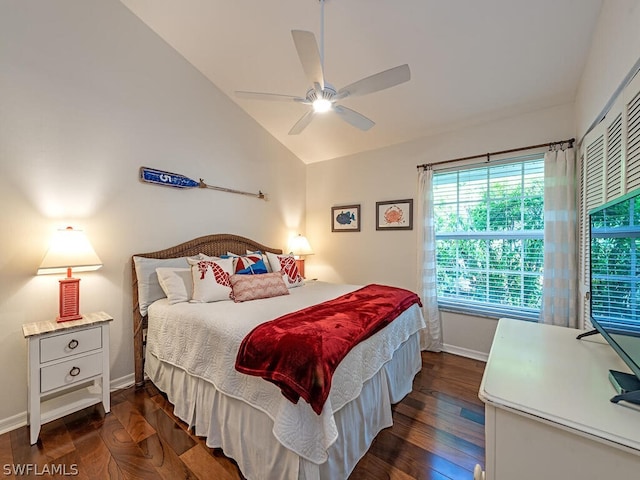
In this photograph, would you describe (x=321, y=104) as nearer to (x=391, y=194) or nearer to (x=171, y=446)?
(x=391, y=194)

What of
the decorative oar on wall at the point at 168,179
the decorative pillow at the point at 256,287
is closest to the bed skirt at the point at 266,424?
the decorative pillow at the point at 256,287

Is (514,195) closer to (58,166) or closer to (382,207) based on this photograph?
(382,207)

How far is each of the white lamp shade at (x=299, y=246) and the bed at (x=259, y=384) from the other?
4.55ft

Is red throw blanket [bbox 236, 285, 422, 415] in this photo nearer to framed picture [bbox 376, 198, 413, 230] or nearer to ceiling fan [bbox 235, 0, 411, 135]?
ceiling fan [bbox 235, 0, 411, 135]

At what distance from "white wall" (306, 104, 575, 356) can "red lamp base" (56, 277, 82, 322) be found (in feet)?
9.52

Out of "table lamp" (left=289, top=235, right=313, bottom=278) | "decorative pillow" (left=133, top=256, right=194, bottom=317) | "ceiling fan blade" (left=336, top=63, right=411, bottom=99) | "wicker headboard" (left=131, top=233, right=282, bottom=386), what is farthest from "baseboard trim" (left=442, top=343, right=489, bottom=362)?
"decorative pillow" (left=133, top=256, right=194, bottom=317)

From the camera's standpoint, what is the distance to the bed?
1262mm

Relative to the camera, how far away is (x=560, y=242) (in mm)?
2430

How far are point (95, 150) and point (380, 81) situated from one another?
7.75 ft

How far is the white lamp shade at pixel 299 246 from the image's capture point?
404cm

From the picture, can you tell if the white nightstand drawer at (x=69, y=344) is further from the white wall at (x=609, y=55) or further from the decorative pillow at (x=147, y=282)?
the white wall at (x=609, y=55)

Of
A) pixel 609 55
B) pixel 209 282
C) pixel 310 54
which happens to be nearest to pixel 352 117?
pixel 310 54

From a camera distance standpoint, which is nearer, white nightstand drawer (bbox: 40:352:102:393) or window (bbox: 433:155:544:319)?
white nightstand drawer (bbox: 40:352:102:393)

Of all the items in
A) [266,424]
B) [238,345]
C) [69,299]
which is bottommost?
[266,424]
